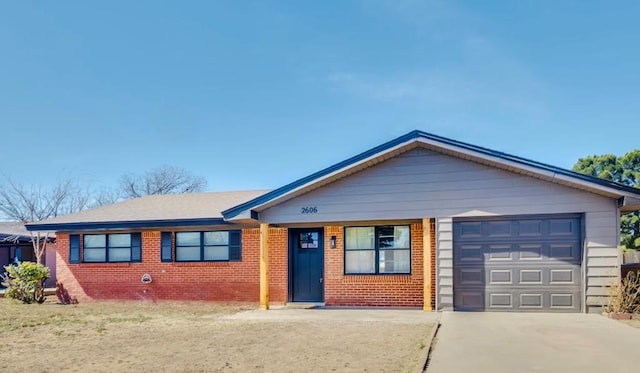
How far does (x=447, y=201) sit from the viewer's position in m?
12.4

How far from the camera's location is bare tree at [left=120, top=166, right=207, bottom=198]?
50.8 m

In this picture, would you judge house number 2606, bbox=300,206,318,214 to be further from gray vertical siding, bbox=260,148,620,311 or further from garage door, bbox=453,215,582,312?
garage door, bbox=453,215,582,312

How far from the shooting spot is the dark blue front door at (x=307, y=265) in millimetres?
14711

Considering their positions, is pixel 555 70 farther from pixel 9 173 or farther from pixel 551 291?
pixel 9 173

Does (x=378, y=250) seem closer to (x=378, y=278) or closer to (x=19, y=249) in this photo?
(x=378, y=278)

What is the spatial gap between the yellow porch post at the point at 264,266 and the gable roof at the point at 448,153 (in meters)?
0.64

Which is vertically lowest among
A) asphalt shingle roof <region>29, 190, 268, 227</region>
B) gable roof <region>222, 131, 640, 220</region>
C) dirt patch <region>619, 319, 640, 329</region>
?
dirt patch <region>619, 319, 640, 329</region>

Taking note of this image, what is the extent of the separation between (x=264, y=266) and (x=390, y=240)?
346 cm

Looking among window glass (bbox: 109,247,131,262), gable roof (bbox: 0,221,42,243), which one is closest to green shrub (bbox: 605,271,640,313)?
window glass (bbox: 109,247,131,262)

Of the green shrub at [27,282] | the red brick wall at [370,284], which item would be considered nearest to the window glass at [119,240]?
the green shrub at [27,282]

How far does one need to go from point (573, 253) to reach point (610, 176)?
26561 mm

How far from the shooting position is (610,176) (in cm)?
3434

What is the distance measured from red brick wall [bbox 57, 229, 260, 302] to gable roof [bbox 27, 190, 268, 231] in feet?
1.95

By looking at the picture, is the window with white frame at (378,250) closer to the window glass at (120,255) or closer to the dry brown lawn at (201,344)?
the dry brown lawn at (201,344)
